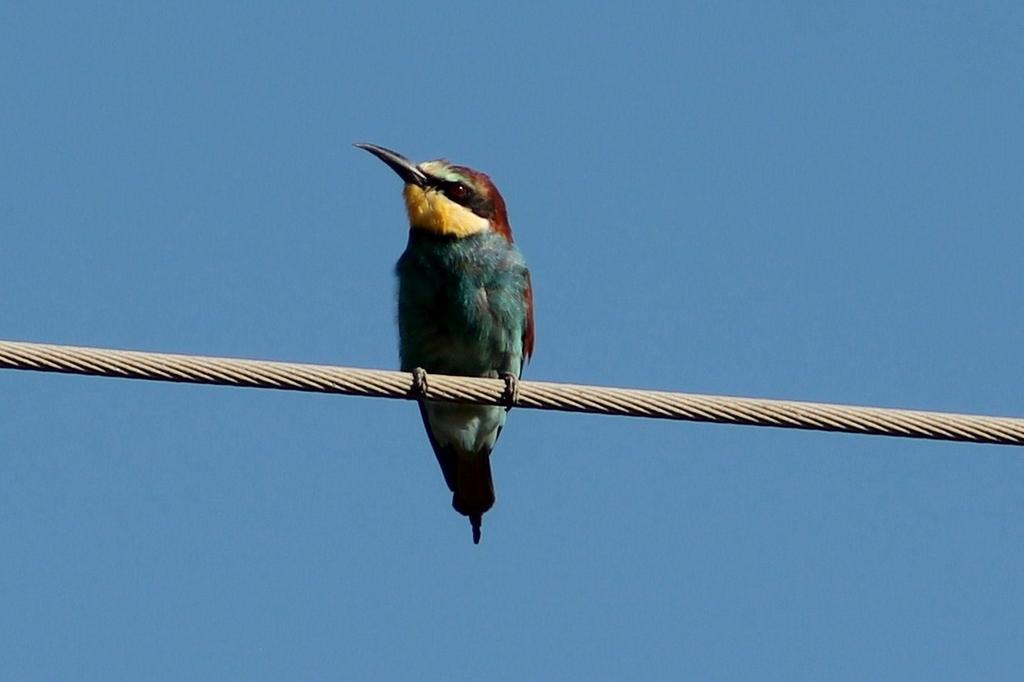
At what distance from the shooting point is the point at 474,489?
19.9ft

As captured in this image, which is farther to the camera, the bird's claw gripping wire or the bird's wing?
the bird's wing

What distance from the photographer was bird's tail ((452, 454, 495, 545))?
602 cm

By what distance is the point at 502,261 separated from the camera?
578cm

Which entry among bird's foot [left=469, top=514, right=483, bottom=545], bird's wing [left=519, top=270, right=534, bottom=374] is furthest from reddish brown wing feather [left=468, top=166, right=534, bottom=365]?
bird's foot [left=469, top=514, right=483, bottom=545]

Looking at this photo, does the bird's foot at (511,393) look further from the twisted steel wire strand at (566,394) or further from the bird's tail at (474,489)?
the bird's tail at (474,489)

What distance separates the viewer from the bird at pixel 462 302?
5.68 meters

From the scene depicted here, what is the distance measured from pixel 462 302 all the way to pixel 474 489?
0.76m

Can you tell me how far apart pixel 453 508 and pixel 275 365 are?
2.50 metres

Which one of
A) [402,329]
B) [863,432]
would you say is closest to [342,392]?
[863,432]

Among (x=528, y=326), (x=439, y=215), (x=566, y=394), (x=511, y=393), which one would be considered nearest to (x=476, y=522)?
(x=528, y=326)

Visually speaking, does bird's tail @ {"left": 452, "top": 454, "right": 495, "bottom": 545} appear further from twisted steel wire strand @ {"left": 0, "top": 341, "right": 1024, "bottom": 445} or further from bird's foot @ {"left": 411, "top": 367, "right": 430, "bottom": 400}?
twisted steel wire strand @ {"left": 0, "top": 341, "right": 1024, "bottom": 445}

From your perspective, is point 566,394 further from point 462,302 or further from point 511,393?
point 462,302

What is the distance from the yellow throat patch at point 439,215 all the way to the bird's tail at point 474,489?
83 cm

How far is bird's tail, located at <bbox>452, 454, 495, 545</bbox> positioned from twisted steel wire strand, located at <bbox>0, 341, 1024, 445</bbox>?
2172 mm
